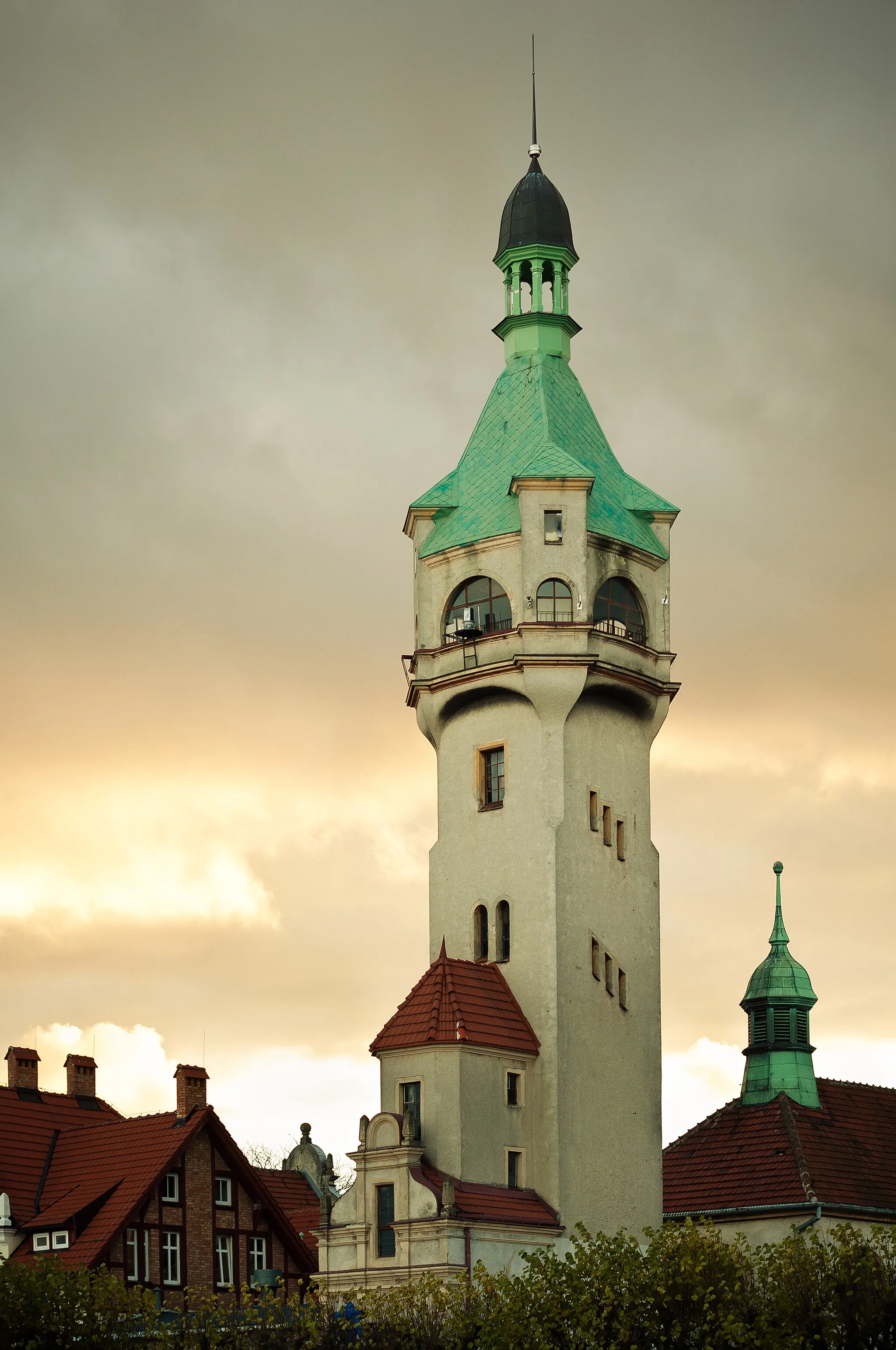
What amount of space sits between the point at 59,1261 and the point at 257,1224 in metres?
16.9

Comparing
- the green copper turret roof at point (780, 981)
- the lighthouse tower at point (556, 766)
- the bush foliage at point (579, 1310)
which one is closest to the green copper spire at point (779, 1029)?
the green copper turret roof at point (780, 981)

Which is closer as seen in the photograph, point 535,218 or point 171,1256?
point 171,1256

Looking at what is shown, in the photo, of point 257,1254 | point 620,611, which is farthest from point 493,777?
point 257,1254

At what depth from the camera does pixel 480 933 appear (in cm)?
8062

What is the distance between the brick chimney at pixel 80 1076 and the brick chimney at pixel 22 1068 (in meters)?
1.73

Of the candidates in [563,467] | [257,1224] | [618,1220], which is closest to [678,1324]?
[618,1220]

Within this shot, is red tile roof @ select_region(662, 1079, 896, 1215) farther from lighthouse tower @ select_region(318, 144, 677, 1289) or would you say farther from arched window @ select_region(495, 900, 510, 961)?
arched window @ select_region(495, 900, 510, 961)

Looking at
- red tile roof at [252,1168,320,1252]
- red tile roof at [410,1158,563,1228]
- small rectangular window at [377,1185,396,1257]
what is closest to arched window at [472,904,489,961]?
red tile roof at [410,1158,563,1228]

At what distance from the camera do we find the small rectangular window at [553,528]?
267 ft

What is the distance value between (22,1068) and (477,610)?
21.5m

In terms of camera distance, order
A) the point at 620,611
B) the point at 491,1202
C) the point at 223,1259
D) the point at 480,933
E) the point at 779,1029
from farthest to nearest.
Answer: the point at 779,1029, the point at 620,611, the point at 480,933, the point at 223,1259, the point at 491,1202

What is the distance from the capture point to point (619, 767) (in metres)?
81.9

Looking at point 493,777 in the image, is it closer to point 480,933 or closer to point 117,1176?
point 480,933

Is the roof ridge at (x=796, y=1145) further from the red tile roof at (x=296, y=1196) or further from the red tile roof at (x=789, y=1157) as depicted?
the red tile roof at (x=296, y=1196)
